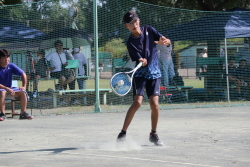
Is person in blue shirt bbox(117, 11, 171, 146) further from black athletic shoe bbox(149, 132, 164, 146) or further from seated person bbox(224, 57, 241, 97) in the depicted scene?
seated person bbox(224, 57, 241, 97)

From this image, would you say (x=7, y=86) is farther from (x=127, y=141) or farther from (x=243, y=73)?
(x=243, y=73)

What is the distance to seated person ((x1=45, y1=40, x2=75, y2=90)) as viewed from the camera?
1357cm

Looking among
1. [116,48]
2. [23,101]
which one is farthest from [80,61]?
[23,101]

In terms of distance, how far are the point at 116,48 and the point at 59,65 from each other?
11.5ft

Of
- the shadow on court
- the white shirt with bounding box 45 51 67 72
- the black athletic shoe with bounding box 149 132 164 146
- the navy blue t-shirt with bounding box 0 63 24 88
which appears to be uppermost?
the white shirt with bounding box 45 51 67 72

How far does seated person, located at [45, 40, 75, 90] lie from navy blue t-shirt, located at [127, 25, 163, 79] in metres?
7.29

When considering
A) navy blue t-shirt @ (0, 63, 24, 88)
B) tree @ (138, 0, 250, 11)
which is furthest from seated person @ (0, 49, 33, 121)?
tree @ (138, 0, 250, 11)

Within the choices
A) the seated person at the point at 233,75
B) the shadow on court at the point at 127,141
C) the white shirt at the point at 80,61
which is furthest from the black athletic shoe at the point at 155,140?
the seated person at the point at 233,75

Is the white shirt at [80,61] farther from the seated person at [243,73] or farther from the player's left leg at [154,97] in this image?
the player's left leg at [154,97]

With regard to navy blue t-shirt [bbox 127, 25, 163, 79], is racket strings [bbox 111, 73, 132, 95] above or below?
below

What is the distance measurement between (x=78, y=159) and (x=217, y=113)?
20.5 ft

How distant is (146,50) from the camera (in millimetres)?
6430

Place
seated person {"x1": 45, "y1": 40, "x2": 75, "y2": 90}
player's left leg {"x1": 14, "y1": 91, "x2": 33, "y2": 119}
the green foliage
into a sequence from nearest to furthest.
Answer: player's left leg {"x1": 14, "y1": 91, "x2": 33, "y2": 119} < seated person {"x1": 45, "y1": 40, "x2": 75, "y2": 90} < the green foliage

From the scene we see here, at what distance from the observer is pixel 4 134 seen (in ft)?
26.2
